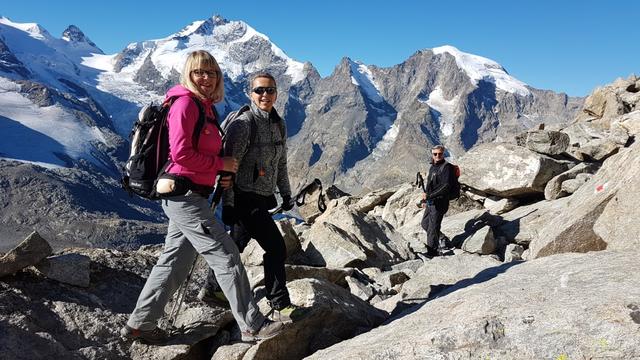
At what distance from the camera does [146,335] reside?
651 cm

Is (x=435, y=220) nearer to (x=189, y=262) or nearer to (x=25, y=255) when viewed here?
(x=189, y=262)

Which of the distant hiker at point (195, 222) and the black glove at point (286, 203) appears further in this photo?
the black glove at point (286, 203)

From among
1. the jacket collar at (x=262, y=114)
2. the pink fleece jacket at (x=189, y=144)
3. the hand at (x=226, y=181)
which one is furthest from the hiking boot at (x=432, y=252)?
the pink fleece jacket at (x=189, y=144)

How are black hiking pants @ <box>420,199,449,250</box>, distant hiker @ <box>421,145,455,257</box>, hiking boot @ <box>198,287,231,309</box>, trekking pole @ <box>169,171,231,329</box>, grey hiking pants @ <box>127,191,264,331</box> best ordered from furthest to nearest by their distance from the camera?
1. black hiking pants @ <box>420,199,449,250</box>
2. distant hiker @ <box>421,145,455,257</box>
3. hiking boot @ <box>198,287,231,309</box>
4. trekking pole @ <box>169,171,231,329</box>
5. grey hiking pants @ <box>127,191,264,331</box>

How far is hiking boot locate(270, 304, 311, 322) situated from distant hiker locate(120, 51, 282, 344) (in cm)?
47

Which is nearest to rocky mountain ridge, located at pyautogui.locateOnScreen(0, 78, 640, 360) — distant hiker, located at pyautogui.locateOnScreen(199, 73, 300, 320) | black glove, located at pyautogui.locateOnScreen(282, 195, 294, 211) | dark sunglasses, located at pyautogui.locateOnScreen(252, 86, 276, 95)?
distant hiker, located at pyautogui.locateOnScreen(199, 73, 300, 320)

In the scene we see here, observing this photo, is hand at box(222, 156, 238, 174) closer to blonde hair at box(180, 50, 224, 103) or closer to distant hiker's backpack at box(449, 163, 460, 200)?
blonde hair at box(180, 50, 224, 103)

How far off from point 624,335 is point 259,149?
4.89m

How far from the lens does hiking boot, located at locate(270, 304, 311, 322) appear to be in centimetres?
695

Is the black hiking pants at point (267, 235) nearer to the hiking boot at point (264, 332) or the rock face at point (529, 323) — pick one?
the hiking boot at point (264, 332)

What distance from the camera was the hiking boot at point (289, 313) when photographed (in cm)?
695

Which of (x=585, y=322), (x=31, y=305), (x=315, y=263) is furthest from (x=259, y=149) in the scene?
(x=315, y=263)

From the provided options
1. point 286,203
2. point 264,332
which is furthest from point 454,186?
point 264,332

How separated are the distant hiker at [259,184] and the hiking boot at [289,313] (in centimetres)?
1
